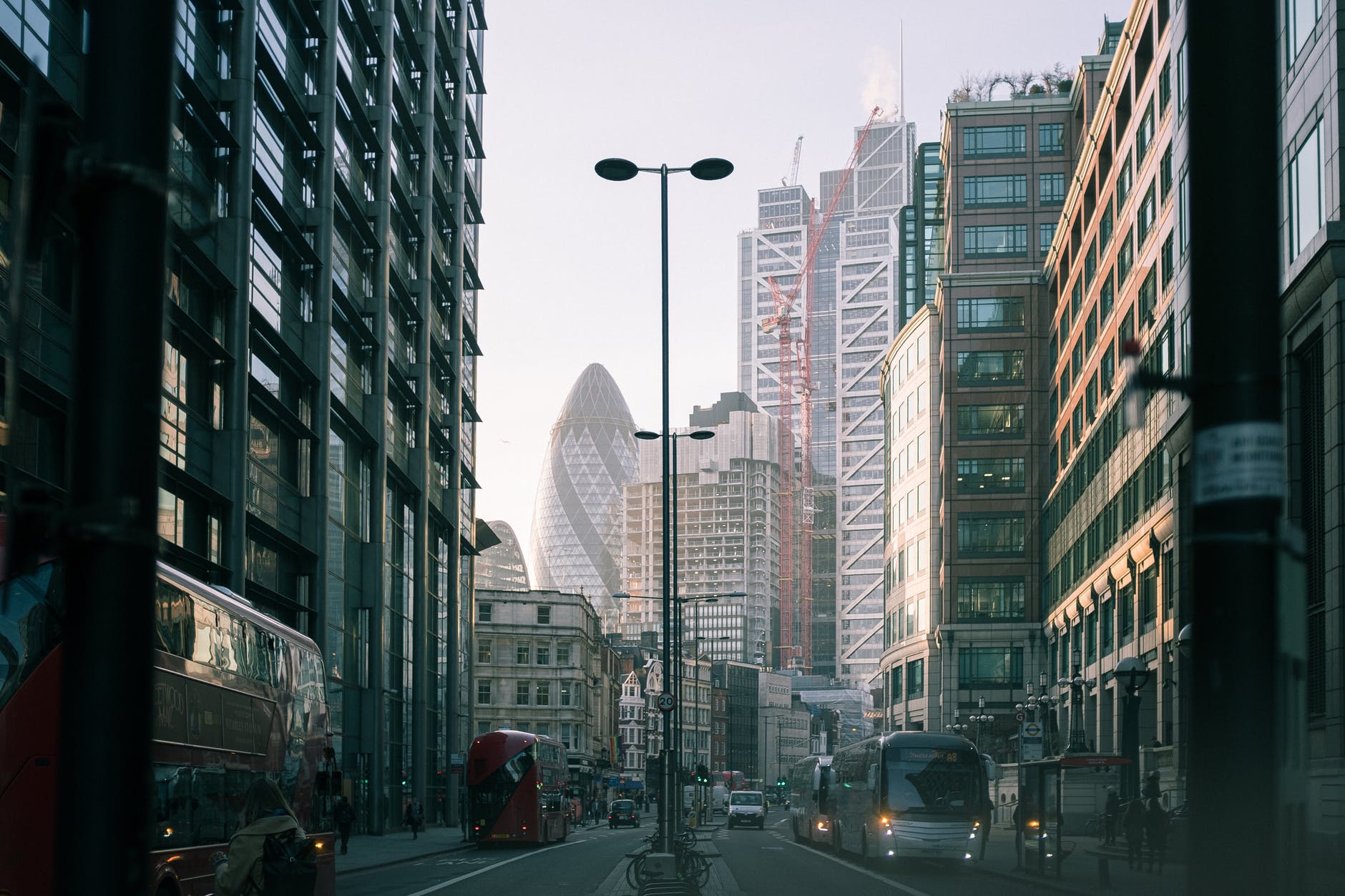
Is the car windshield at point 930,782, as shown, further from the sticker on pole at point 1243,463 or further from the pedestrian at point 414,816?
the sticker on pole at point 1243,463

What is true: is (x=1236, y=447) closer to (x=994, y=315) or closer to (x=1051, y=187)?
(x=994, y=315)

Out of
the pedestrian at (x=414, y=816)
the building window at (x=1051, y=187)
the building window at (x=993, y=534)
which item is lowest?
the pedestrian at (x=414, y=816)

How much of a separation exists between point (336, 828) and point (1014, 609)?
173 ft

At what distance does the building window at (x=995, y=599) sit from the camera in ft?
303

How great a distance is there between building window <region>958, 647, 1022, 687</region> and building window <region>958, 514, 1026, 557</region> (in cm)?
586

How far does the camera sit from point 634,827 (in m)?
81.4

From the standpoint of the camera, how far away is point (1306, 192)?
30891 millimetres

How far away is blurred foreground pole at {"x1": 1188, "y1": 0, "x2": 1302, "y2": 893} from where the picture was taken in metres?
3.50

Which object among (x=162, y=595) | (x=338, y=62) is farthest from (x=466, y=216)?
(x=162, y=595)

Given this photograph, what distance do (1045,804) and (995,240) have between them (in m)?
73.6

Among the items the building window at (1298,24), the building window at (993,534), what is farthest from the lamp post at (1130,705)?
the building window at (993,534)

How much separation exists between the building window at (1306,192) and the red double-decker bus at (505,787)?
85.5ft

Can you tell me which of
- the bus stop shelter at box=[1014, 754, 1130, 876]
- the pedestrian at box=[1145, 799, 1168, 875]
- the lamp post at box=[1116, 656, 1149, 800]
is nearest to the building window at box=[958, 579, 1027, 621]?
the lamp post at box=[1116, 656, 1149, 800]

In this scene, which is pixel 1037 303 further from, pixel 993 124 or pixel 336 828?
pixel 336 828
